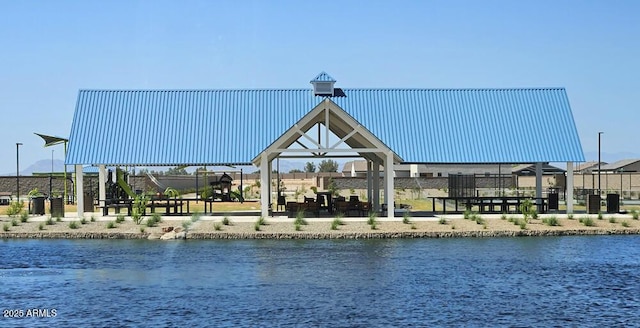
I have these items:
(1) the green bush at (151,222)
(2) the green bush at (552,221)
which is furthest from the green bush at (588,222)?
(1) the green bush at (151,222)

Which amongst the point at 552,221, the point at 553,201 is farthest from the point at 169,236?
the point at 553,201

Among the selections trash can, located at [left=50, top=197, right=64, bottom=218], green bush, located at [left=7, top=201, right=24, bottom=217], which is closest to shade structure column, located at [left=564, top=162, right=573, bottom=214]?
trash can, located at [left=50, top=197, right=64, bottom=218]

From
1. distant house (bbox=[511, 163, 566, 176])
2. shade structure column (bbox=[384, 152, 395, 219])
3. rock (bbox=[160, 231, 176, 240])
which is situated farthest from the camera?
distant house (bbox=[511, 163, 566, 176])

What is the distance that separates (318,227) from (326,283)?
1196 centimetres

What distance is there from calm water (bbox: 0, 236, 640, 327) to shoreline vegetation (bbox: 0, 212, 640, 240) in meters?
1.52

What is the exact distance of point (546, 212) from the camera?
39125 mm

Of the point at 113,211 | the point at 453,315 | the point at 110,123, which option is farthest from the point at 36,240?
the point at 453,315

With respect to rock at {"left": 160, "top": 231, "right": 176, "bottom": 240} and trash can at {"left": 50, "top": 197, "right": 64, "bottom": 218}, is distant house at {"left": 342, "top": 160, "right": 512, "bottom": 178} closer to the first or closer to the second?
trash can at {"left": 50, "top": 197, "right": 64, "bottom": 218}

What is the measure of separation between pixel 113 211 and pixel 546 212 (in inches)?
805

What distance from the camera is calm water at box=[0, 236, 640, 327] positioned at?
685 inches

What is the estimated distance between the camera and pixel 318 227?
33.2 meters

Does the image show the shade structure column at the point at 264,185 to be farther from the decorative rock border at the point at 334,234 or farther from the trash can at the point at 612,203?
the trash can at the point at 612,203

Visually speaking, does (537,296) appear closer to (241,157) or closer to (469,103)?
(241,157)

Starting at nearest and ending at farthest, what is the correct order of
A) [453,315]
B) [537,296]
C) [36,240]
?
[453,315]
[537,296]
[36,240]
